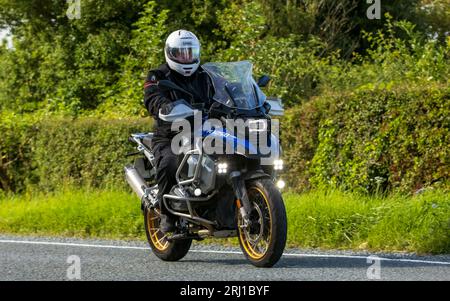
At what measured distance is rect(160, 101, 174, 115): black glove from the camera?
8874 millimetres

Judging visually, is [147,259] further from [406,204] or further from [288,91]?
[288,91]

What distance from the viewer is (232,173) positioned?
340 inches

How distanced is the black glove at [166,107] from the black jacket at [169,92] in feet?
0.60

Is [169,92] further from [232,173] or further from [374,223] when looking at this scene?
[374,223]

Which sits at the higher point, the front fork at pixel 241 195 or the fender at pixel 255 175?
the fender at pixel 255 175

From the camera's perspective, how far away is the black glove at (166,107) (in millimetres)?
8874

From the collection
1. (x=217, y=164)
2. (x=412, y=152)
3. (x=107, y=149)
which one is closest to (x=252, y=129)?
(x=217, y=164)

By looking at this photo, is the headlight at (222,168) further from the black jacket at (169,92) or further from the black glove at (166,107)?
the black jacket at (169,92)

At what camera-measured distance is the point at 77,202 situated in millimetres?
13805

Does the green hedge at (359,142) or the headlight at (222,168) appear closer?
the headlight at (222,168)

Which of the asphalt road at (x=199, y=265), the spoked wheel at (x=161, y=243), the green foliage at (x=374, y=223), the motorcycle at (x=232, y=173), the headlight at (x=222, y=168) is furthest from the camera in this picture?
the green foliage at (x=374, y=223)

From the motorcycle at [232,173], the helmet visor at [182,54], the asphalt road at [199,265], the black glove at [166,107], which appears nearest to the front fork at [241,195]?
the motorcycle at [232,173]

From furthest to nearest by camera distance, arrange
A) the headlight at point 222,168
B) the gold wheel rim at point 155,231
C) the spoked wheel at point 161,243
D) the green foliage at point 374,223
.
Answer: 1. the green foliage at point 374,223
2. the gold wheel rim at point 155,231
3. the spoked wheel at point 161,243
4. the headlight at point 222,168

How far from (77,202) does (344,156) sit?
12.4 ft
